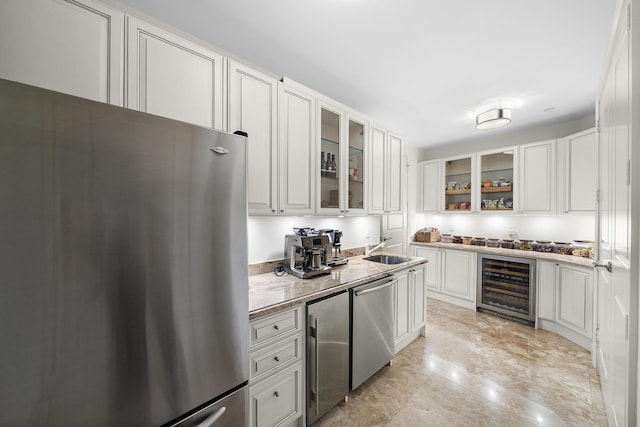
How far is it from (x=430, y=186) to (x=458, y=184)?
45cm

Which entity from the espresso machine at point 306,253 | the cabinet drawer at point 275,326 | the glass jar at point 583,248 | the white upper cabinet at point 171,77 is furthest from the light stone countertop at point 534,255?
the white upper cabinet at point 171,77

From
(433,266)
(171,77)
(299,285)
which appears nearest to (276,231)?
(299,285)

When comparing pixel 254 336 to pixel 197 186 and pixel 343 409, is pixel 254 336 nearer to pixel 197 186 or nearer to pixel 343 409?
pixel 197 186

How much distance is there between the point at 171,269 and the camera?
85 centimetres

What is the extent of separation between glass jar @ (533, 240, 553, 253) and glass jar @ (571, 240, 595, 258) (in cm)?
24

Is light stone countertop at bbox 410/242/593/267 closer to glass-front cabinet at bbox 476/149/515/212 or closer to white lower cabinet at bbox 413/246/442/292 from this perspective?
white lower cabinet at bbox 413/246/442/292

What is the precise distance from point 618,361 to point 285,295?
1.77 meters

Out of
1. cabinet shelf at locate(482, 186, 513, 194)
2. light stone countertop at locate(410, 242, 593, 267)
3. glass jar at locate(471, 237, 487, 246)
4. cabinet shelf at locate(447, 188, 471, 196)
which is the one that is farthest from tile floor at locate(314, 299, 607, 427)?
cabinet shelf at locate(447, 188, 471, 196)

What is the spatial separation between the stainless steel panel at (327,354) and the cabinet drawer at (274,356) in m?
0.10

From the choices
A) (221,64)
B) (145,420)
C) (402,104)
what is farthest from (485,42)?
(145,420)

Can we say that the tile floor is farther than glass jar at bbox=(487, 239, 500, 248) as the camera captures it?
No

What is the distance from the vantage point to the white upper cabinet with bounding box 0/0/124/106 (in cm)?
95

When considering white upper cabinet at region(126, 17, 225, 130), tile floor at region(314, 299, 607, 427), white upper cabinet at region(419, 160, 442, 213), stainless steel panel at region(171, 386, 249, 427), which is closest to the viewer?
stainless steel panel at region(171, 386, 249, 427)

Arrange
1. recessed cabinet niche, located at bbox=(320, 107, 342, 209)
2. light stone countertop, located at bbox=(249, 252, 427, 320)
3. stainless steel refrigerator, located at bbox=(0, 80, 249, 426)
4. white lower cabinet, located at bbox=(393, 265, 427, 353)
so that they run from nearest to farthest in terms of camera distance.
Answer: stainless steel refrigerator, located at bbox=(0, 80, 249, 426) < light stone countertop, located at bbox=(249, 252, 427, 320) < recessed cabinet niche, located at bbox=(320, 107, 342, 209) < white lower cabinet, located at bbox=(393, 265, 427, 353)
